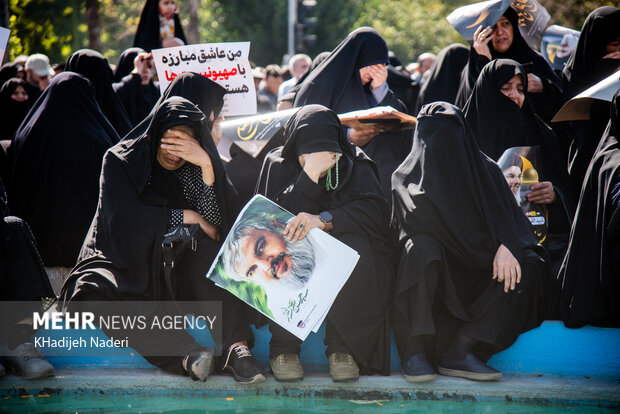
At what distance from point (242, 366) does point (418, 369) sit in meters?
0.85

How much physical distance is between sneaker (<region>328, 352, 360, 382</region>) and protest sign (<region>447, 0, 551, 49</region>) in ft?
9.32

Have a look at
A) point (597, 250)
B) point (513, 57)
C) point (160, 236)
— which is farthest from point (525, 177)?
point (160, 236)

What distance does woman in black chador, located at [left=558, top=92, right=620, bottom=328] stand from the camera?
3.59 m

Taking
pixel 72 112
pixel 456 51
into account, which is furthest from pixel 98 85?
pixel 456 51

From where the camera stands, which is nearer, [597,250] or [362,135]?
[597,250]

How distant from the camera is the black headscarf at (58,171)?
465cm

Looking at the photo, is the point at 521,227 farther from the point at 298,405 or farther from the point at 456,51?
the point at 456,51

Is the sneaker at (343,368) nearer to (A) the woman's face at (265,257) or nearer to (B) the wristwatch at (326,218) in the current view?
(A) the woman's face at (265,257)

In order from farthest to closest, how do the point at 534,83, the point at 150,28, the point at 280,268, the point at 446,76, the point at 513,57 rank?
the point at 150,28 → the point at 446,76 → the point at 513,57 → the point at 534,83 → the point at 280,268

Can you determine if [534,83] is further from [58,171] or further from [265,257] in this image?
[58,171]

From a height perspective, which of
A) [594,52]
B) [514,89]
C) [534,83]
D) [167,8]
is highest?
[167,8]

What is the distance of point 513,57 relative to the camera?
5.52 m

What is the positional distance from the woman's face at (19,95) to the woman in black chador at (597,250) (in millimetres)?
5260

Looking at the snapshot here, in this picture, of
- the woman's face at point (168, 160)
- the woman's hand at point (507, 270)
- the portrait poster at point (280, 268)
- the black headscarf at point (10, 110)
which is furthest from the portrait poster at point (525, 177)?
the black headscarf at point (10, 110)
